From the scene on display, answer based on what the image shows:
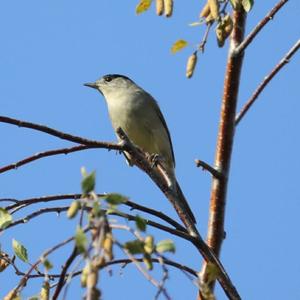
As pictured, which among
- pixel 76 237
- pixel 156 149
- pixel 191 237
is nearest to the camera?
pixel 76 237

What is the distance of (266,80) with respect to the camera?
150 inches

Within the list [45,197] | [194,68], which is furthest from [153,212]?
[194,68]

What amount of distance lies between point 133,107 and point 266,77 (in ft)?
17.6

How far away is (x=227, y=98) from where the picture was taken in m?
3.93

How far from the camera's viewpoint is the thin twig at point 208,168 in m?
3.74

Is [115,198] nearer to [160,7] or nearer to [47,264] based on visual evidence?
[47,264]

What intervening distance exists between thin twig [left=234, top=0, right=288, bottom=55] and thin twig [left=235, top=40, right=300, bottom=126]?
0.66 ft

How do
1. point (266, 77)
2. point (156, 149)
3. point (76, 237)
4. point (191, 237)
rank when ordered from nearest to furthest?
point (76, 237) → point (191, 237) → point (266, 77) → point (156, 149)

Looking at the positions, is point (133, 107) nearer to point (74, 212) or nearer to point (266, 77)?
point (266, 77)

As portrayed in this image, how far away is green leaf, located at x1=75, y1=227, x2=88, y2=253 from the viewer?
2.19m

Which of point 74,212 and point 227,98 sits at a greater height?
point 227,98

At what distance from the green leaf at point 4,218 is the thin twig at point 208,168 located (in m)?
1.05

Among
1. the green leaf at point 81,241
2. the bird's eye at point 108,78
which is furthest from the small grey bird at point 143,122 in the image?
the green leaf at point 81,241

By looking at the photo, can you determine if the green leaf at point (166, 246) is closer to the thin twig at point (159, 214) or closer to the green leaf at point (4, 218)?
the green leaf at point (4, 218)
